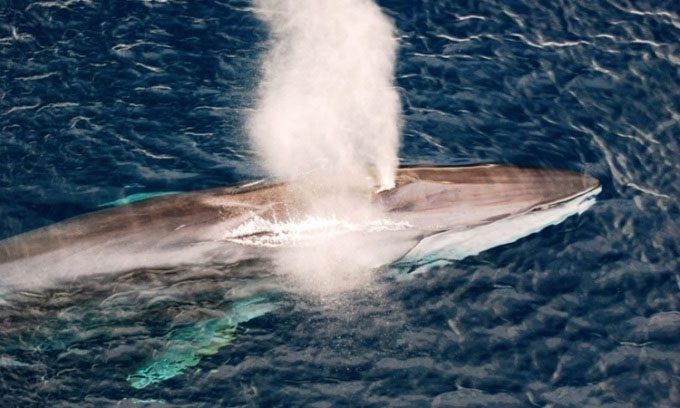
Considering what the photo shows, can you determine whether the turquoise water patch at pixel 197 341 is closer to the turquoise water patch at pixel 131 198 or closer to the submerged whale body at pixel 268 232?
the submerged whale body at pixel 268 232

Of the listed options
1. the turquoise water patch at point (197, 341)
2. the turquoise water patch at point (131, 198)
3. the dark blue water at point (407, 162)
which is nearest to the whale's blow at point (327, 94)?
the dark blue water at point (407, 162)

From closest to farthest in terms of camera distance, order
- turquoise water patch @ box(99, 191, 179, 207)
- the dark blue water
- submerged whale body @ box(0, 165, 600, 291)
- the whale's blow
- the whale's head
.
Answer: submerged whale body @ box(0, 165, 600, 291) → the dark blue water → the whale's head → turquoise water patch @ box(99, 191, 179, 207) → the whale's blow

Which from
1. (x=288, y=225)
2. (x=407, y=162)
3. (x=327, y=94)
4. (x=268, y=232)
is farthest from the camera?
(x=327, y=94)

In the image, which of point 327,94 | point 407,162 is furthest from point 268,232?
point 327,94

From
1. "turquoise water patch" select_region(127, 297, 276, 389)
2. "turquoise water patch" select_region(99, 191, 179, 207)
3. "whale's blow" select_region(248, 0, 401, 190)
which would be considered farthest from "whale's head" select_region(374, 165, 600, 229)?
"turquoise water patch" select_region(99, 191, 179, 207)

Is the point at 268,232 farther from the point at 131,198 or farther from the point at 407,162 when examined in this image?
the point at 407,162

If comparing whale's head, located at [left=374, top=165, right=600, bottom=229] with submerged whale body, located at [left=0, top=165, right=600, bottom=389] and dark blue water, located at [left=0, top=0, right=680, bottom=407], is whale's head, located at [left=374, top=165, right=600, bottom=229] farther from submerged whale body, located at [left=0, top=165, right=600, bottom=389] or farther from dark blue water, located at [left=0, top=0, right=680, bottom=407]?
dark blue water, located at [left=0, top=0, right=680, bottom=407]

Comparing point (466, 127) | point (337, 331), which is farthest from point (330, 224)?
point (466, 127)
